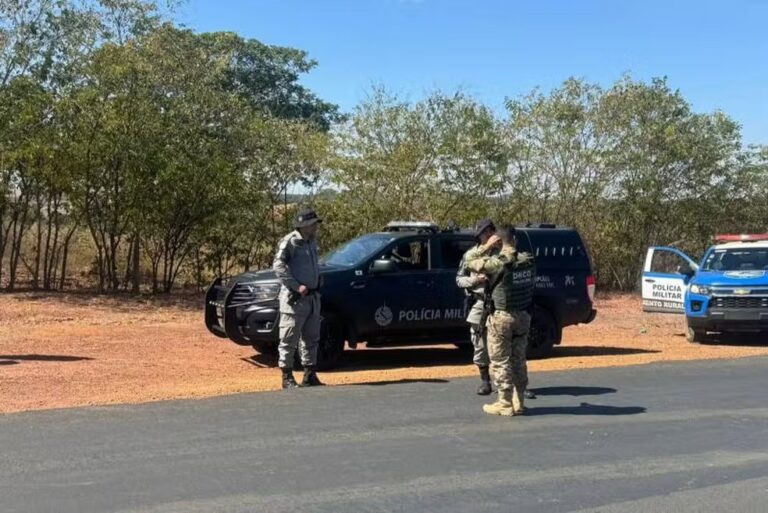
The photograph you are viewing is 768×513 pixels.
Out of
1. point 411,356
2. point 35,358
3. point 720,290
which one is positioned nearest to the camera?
point 35,358

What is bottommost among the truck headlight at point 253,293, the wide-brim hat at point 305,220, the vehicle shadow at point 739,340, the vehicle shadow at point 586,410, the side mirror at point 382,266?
the vehicle shadow at point 586,410

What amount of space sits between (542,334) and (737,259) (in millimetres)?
5318

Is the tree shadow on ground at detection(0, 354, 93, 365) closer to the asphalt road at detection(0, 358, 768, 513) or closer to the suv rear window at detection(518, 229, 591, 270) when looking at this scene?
the asphalt road at detection(0, 358, 768, 513)

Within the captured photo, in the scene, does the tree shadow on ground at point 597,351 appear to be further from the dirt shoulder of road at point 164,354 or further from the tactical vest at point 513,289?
the tactical vest at point 513,289

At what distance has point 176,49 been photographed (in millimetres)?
19875

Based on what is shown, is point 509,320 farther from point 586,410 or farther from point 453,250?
point 453,250

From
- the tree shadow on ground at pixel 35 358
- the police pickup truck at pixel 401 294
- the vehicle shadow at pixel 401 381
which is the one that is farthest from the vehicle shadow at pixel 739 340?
the tree shadow on ground at pixel 35 358

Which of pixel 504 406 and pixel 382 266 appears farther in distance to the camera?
pixel 382 266

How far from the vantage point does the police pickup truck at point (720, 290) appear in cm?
1441

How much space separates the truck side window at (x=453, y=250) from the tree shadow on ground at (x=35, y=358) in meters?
5.11

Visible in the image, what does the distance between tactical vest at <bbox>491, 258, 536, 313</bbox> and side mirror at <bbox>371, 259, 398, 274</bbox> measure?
331cm

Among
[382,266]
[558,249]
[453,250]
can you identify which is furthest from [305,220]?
[558,249]

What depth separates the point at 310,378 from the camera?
9.48 m

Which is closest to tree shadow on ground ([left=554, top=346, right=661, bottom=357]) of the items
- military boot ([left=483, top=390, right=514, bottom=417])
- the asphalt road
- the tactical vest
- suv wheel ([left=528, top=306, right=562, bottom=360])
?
suv wheel ([left=528, top=306, right=562, bottom=360])
